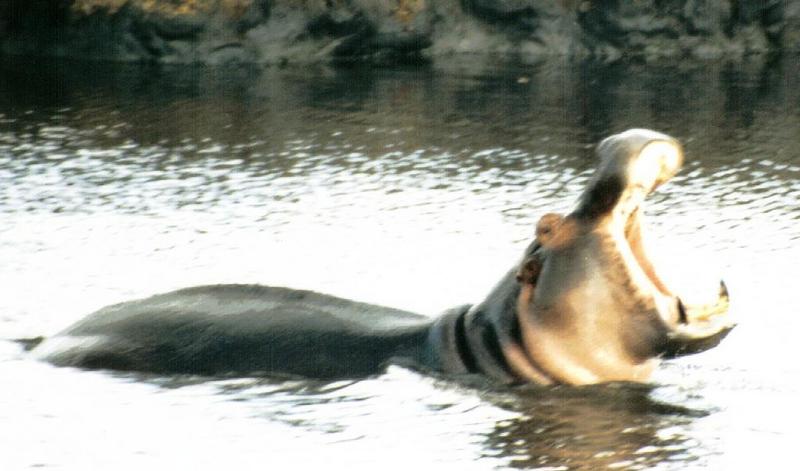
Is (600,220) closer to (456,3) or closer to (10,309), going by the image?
(10,309)

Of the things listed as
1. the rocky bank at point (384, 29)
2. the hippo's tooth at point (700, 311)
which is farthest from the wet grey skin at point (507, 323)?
the rocky bank at point (384, 29)

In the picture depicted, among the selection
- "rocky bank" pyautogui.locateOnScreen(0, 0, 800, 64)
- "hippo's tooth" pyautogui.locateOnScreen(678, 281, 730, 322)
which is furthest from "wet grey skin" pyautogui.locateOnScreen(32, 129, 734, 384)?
"rocky bank" pyautogui.locateOnScreen(0, 0, 800, 64)

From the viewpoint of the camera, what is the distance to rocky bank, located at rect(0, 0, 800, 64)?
70.7 ft

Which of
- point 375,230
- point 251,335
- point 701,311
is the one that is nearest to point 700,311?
point 701,311

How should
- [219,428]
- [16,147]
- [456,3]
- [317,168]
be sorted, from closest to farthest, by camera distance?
[219,428], [317,168], [16,147], [456,3]

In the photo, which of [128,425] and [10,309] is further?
[10,309]

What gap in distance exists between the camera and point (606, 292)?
18.1 feet

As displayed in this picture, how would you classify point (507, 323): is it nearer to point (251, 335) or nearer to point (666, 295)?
point (666, 295)

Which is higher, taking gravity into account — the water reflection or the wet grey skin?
the wet grey skin

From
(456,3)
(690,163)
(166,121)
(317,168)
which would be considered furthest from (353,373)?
(456,3)

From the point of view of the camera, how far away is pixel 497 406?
594 cm

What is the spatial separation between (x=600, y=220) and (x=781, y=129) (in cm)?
1038

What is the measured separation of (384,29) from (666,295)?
667 inches

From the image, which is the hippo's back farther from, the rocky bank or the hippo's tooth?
the rocky bank
